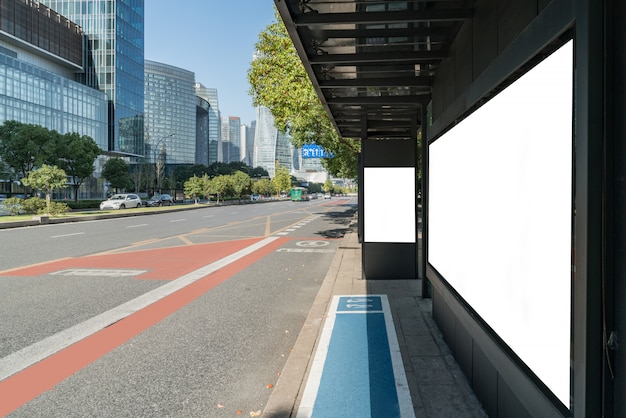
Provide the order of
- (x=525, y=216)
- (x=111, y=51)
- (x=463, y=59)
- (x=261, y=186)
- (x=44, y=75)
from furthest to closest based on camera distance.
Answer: (x=261, y=186) < (x=111, y=51) < (x=44, y=75) < (x=463, y=59) < (x=525, y=216)

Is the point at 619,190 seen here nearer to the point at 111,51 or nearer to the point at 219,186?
the point at 219,186

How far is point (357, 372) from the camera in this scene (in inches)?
167

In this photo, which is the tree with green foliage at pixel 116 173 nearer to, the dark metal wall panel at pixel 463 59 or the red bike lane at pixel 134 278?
the red bike lane at pixel 134 278

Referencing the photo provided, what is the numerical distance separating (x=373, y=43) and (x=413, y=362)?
371cm

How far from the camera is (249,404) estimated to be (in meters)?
3.71

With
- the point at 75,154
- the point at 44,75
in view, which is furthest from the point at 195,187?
the point at 44,75

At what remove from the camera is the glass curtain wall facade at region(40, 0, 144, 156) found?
7962 cm

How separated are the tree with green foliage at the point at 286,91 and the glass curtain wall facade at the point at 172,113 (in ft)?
454

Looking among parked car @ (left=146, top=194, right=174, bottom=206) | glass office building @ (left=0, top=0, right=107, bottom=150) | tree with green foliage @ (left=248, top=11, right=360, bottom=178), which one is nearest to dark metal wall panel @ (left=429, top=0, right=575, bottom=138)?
tree with green foliage @ (left=248, top=11, right=360, bottom=178)

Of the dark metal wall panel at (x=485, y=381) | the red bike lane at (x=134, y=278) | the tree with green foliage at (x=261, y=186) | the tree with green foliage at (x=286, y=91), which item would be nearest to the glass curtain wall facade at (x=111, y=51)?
the tree with green foliage at (x=261, y=186)

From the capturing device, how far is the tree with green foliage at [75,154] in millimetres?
41750

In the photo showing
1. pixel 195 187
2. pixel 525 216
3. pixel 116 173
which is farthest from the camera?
pixel 195 187

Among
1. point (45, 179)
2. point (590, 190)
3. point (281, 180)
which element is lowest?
point (590, 190)

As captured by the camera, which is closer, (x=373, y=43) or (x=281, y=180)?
(x=373, y=43)
